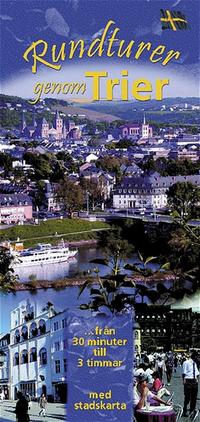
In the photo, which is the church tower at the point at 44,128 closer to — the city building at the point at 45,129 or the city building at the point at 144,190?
the city building at the point at 45,129

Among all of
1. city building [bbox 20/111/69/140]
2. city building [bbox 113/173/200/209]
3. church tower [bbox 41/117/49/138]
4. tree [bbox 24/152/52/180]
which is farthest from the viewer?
tree [bbox 24/152/52/180]

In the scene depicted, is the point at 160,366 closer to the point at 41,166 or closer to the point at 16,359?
the point at 16,359

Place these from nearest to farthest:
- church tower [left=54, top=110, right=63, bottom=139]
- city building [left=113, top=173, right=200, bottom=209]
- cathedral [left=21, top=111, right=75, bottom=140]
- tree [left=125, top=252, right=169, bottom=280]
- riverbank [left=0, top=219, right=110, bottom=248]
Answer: tree [left=125, top=252, right=169, bottom=280] → city building [left=113, top=173, right=200, bottom=209] → riverbank [left=0, top=219, right=110, bottom=248] → church tower [left=54, top=110, right=63, bottom=139] → cathedral [left=21, top=111, right=75, bottom=140]

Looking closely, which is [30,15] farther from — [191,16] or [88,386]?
[88,386]

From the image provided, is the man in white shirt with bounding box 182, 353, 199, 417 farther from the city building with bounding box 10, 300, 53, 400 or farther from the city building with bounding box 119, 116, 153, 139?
the city building with bounding box 119, 116, 153, 139

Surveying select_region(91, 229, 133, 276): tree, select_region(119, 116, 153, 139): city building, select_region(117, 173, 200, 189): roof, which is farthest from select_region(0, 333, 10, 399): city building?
select_region(119, 116, 153, 139): city building

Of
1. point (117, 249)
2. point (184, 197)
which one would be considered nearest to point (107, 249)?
point (117, 249)

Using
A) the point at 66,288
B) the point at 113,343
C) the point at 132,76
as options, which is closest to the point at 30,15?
the point at 132,76
